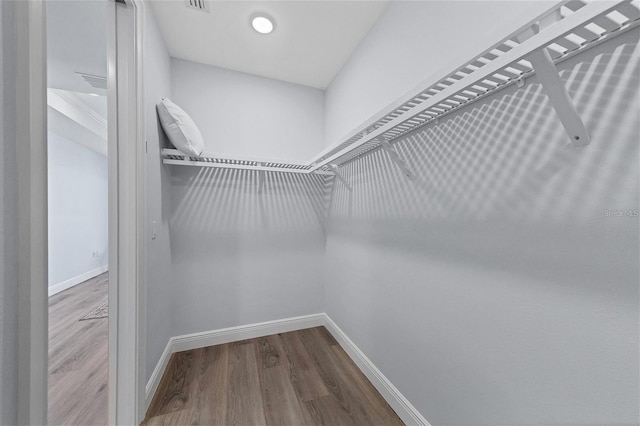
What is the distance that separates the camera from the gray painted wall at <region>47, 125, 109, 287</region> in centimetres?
264

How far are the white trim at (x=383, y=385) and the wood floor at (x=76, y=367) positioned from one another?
59.7 inches

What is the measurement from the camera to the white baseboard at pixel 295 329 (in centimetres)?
127

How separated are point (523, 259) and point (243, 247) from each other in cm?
186

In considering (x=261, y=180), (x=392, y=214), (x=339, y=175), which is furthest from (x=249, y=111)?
(x=392, y=214)

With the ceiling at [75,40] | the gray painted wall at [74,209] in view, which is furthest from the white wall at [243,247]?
the gray painted wall at [74,209]

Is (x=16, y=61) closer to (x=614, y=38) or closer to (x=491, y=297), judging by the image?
(x=614, y=38)

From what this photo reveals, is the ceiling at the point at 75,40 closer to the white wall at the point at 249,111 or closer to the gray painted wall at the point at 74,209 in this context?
the white wall at the point at 249,111

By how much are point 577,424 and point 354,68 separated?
6.90ft

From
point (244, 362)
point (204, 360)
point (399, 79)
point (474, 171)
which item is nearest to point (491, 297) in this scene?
point (474, 171)

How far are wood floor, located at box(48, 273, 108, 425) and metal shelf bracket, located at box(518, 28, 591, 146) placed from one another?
2.38m

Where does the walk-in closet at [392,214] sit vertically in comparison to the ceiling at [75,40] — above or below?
below

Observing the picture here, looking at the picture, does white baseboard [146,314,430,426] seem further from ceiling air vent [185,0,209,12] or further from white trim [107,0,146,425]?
ceiling air vent [185,0,209,12]

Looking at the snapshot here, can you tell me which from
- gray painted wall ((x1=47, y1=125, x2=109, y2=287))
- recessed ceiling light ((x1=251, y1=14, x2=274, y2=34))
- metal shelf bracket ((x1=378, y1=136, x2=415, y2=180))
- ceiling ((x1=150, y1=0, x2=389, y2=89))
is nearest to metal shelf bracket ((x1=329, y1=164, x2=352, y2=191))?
metal shelf bracket ((x1=378, y1=136, x2=415, y2=180))

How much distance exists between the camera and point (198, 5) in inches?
54.9
